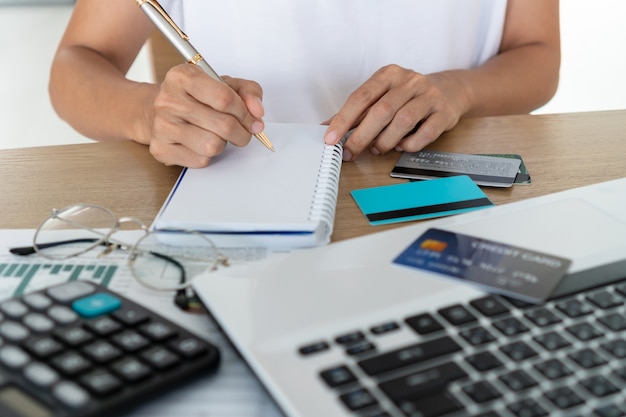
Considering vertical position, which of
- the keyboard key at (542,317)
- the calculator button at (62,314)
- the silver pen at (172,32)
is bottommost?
the calculator button at (62,314)

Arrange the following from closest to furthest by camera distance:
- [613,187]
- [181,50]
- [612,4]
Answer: [613,187] → [181,50] → [612,4]

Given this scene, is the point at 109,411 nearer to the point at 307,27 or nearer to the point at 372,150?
the point at 372,150

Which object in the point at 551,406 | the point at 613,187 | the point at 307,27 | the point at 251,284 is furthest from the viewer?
the point at 307,27

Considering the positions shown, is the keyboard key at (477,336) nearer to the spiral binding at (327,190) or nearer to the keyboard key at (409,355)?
the keyboard key at (409,355)

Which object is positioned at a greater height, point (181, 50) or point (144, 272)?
point (181, 50)

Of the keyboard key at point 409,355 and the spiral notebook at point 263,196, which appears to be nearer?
the keyboard key at point 409,355

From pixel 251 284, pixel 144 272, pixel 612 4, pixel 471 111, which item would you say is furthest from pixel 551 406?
pixel 612 4

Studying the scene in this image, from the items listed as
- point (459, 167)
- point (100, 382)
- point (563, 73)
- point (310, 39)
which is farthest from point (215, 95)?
point (563, 73)

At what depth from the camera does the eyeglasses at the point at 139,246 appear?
1.84 feet

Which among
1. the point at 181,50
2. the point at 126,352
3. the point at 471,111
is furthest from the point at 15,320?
the point at 471,111

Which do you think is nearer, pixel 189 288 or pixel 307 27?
pixel 189 288

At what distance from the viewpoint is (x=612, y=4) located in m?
3.36

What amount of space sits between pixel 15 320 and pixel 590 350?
1.12 ft

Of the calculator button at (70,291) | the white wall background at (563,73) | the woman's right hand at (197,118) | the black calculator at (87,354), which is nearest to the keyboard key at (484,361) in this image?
the black calculator at (87,354)
